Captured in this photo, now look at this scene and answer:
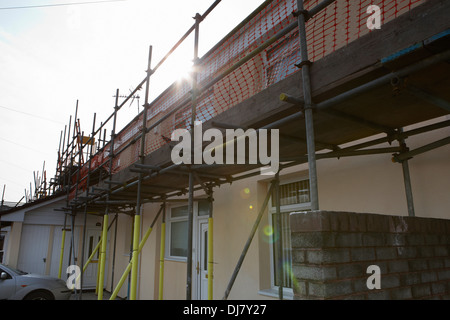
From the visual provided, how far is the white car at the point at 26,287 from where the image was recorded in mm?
8195

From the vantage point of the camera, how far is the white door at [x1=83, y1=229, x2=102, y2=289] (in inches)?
534

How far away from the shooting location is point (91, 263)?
1381 centimetres

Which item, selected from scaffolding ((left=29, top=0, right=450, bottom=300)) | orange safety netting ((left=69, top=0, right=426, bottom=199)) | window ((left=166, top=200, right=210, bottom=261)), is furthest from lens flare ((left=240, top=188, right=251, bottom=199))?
window ((left=166, top=200, right=210, bottom=261))

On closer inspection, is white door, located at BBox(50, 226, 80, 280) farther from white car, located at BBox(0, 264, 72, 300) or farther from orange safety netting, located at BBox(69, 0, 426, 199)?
orange safety netting, located at BBox(69, 0, 426, 199)

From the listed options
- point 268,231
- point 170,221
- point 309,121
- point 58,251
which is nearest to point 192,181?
point 268,231

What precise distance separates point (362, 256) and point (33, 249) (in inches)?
554

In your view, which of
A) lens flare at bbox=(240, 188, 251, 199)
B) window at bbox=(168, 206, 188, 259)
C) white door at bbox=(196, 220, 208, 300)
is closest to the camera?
lens flare at bbox=(240, 188, 251, 199)

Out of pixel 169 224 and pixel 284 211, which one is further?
pixel 169 224

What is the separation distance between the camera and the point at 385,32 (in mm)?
2168

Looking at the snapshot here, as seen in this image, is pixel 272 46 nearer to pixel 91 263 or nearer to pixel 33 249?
pixel 91 263

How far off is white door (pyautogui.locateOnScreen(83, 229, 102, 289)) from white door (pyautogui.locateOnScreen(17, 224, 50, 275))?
5.47 ft

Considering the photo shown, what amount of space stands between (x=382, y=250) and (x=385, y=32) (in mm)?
1557

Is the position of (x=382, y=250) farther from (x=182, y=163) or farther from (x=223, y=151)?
(x=182, y=163)
